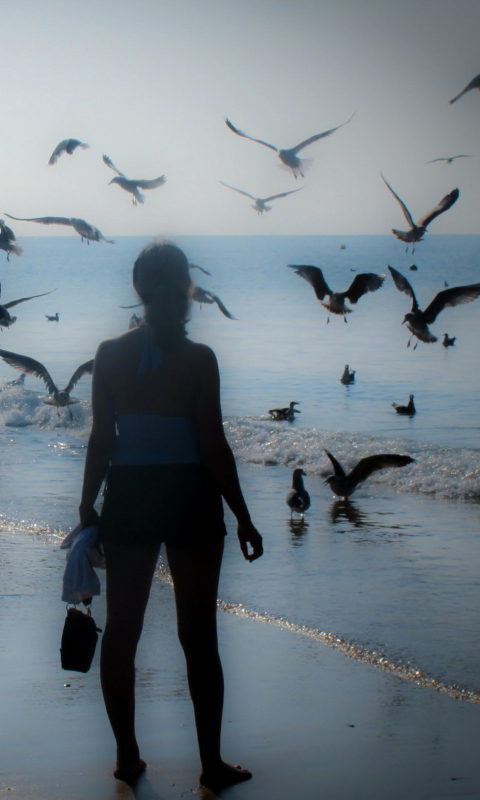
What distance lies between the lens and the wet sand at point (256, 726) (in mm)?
3246

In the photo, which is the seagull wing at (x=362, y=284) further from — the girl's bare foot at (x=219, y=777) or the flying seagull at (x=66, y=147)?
the girl's bare foot at (x=219, y=777)

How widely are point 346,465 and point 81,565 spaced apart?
10.7 meters

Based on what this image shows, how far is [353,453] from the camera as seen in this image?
1418 cm

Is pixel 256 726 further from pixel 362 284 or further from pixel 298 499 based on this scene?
pixel 362 284

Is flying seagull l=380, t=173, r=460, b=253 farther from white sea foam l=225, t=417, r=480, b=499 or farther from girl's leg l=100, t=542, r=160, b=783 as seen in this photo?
girl's leg l=100, t=542, r=160, b=783

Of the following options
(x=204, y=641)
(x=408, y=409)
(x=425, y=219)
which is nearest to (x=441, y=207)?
(x=425, y=219)

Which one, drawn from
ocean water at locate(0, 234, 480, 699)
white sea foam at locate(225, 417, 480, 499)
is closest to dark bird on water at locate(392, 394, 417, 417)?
ocean water at locate(0, 234, 480, 699)

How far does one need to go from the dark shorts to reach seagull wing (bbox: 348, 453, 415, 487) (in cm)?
589

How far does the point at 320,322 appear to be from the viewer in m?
38.9

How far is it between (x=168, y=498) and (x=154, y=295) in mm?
619

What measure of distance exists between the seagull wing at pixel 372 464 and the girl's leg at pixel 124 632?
5861 millimetres

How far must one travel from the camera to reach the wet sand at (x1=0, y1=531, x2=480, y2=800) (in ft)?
10.6

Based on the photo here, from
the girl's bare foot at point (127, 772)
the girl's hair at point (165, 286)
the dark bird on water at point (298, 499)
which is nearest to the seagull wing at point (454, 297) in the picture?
the dark bird on water at point (298, 499)

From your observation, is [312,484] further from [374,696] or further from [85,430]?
[374,696]
